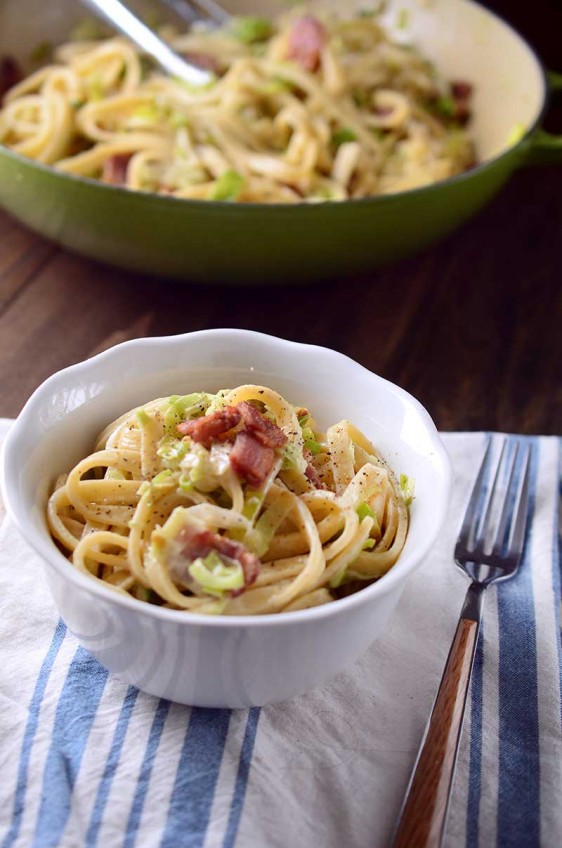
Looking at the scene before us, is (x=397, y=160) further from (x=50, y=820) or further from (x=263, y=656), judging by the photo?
(x=50, y=820)

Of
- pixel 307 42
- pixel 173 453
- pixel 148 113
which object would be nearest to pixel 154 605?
pixel 173 453

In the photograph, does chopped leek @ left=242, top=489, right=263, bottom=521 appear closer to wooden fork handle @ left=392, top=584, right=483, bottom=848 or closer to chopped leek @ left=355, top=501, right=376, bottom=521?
chopped leek @ left=355, top=501, right=376, bottom=521

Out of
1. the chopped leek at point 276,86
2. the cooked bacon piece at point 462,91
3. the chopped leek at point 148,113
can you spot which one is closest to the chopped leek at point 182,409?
the chopped leek at point 148,113

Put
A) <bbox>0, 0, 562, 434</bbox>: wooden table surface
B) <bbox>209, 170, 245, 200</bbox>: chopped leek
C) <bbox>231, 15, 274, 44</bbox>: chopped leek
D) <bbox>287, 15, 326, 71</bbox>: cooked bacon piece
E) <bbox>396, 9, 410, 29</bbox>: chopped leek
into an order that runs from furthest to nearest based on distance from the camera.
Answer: <bbox>396, 9, 410, 29</bbox>: chopped leek
<bbox>231, 15, 274, 44</bbox>: chopped leek
<bbox>287, 15, 326, 71</bbox>: cooked bacon piece
<bbox>209, 170, 245, 200</bbox>: chopped leek
<bbox>0, 0, 562, 434</bbox>: wooden table surface

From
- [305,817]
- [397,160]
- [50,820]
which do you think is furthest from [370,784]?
[397,160]

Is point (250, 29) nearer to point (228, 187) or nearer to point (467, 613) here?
point (228, 187)

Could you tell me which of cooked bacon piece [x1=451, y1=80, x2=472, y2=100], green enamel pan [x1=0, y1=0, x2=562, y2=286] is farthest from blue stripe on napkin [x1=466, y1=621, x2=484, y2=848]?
cooked bacon piece [x1=451, y1=80, x2=472, y2=100]
